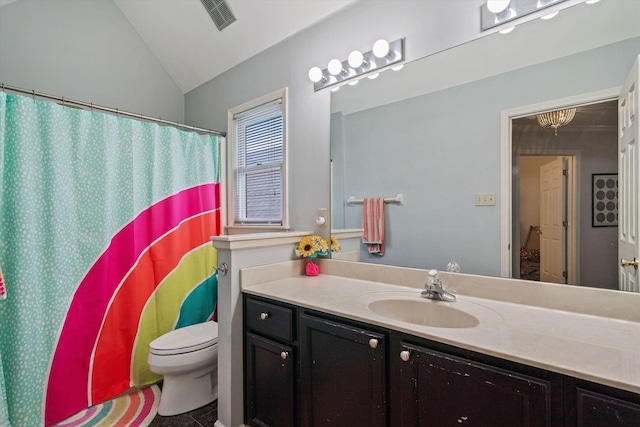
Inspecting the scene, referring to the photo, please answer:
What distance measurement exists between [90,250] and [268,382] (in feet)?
4.35

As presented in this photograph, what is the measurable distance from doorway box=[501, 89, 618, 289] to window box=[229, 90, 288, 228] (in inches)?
54.7

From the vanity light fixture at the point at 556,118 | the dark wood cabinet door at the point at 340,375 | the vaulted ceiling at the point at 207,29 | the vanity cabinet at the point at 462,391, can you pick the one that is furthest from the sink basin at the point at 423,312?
the vaulted ceiling at the point at 207,29

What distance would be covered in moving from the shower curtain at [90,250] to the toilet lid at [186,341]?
28cm

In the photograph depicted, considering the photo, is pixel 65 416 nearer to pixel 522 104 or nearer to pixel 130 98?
pixel 130 98

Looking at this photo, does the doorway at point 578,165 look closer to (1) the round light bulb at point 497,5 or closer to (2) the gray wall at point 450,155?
(2) the gray wall at point 450,155

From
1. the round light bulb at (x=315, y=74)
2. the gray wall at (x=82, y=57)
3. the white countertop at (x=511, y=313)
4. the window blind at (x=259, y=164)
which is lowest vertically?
the white countertop at (x=511, y=313)

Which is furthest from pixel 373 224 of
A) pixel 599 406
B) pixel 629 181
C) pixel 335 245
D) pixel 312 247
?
pixel 599 406

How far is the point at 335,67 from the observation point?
1.82 m

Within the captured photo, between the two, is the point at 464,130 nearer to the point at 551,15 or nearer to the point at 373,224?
the point at 551,15

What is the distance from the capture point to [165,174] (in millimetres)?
2221

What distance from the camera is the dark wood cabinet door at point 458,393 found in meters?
0.84

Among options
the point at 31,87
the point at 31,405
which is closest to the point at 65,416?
the point at 31,405

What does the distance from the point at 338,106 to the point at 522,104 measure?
978 millimetres

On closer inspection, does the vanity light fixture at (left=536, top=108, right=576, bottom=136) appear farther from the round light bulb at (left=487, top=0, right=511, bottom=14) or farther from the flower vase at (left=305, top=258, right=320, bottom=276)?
the flower vase at (left=305, top=258, right=320, bottom=276)
